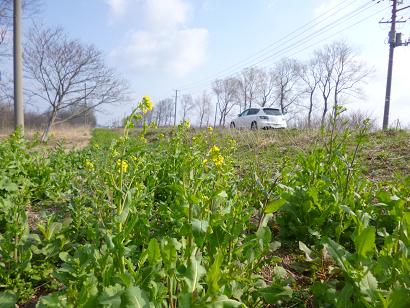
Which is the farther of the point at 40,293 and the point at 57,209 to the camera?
the point at 57,209

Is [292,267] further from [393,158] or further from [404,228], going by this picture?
[393,158]

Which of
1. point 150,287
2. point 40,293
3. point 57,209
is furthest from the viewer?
point 57,209

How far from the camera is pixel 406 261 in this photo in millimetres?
1360

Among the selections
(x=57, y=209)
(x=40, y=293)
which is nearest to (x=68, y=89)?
(x=57, y=209)

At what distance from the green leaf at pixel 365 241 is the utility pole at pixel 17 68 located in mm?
8918

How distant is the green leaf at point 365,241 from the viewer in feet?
4.84

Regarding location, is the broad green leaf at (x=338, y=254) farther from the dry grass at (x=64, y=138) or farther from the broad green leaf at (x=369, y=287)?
the dry grass at (x=64, y=138)

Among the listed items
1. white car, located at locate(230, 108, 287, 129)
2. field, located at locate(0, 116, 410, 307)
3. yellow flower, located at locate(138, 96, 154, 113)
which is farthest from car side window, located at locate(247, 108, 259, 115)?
yellow flower, located at locate(138, 96, 154, 113)

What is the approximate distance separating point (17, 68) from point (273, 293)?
1003cm

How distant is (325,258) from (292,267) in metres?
0.22

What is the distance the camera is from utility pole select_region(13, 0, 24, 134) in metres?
8.65

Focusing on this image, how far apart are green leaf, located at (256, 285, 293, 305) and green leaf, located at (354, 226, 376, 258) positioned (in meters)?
0.41

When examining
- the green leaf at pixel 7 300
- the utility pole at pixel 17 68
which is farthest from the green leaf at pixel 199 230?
the utility pole at pixel 17 68

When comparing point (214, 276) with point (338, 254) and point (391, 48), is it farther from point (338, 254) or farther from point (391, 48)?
point (391, 48)
